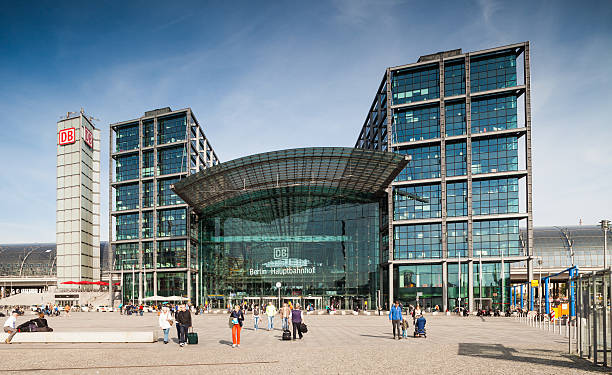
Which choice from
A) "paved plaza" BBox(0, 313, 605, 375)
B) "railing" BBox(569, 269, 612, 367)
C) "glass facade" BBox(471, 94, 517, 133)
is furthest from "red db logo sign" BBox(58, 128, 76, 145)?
"railing" BBox(569, 269, 612, 367)

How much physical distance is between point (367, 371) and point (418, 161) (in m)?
57.3

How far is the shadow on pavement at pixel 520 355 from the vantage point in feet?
50.7

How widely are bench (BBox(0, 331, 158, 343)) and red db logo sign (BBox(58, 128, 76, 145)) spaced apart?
7435 centimetres

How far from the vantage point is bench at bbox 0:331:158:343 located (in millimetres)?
22422

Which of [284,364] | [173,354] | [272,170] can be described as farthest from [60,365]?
[272,170]

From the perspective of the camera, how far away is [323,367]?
15.0 metres

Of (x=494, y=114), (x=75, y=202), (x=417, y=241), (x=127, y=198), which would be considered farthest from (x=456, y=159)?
(x=75, y=202)

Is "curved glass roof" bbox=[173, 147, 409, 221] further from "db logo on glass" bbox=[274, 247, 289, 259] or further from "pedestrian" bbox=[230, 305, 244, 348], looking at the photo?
"pedestrian" bbox=[230, 305, 244, 348]

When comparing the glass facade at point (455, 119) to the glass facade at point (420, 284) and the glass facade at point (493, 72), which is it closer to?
the glass facade at point (493, 72)

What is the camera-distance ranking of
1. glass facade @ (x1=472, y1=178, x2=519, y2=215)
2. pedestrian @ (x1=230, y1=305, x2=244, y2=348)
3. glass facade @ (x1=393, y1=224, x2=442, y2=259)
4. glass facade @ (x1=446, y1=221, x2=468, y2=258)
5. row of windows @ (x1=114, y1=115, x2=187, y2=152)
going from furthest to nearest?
row of windows @ (x1=114, y1=115, x2=187, y2=152), glass facade @ (x1=393, y1=224, x2=442, y2=259), glass facade @ (x1=446, y1=221, x2=468, y2=258), glass facade @ (x1=472, y1=178, x2=519, y2=215), pedestrian @ (x1=230, y1=305, x2=244, y2=348)

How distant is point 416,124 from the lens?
69438mm

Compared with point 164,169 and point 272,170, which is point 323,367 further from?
point 164,169

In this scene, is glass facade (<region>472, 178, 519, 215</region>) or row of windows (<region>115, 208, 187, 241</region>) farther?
row of windows (<region>115, 208, 187, 241</region>)

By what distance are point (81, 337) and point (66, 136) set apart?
76.9m
